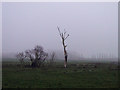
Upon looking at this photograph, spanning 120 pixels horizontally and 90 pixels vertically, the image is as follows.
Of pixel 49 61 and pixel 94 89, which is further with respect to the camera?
pixel 49 61

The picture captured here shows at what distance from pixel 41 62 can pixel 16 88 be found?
1110 inches

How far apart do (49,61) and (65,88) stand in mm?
39263

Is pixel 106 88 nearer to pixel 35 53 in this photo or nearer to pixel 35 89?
pixel 35 89

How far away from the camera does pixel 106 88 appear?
12000 mm

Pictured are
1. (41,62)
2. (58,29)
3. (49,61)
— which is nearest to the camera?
(58,29)

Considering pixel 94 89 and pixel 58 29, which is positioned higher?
pixel 58 29

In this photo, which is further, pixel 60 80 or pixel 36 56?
pixel 36 56

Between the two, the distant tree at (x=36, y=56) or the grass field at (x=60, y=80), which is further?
the distant tree at (x=36, y=56)

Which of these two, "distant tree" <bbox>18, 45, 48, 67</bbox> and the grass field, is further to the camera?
"distant tree" <bbox>18, 45, 48, 67</bbox>

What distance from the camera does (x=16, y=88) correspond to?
11.9 meters

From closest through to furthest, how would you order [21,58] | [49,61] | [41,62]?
[41,62] < [21,58] < [49,61]

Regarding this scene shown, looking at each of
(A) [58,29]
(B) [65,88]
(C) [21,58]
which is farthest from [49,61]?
(B) [65,88]

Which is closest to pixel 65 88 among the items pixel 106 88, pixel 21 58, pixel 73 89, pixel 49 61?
pixel 73 89

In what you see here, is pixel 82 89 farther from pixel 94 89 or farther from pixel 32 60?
pixel 32 60
